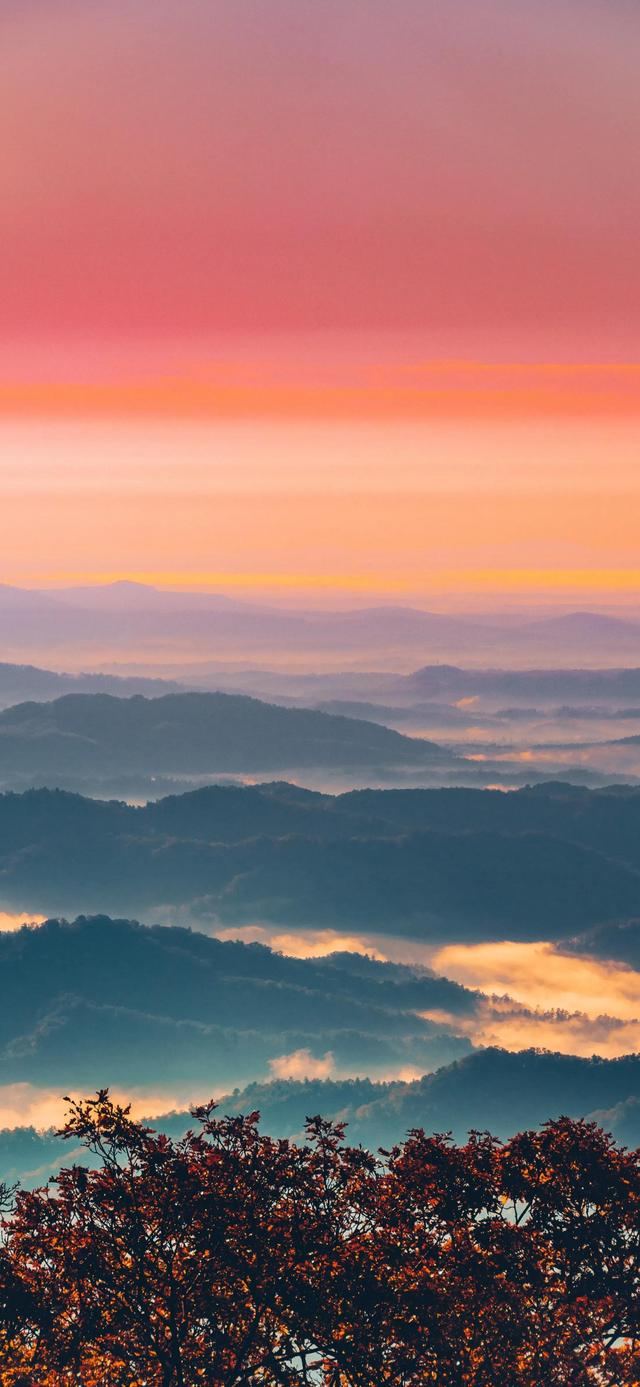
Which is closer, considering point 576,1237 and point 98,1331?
point 98,1331

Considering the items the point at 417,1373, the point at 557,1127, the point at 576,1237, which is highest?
the point at 557,1127

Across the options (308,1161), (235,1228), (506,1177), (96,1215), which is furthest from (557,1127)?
(96,1215)

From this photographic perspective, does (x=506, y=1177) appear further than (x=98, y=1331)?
Yes

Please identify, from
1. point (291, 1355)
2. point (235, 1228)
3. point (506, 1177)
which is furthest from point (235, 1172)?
point (506, 1177)

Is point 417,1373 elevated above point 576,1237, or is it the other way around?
point 576,1237

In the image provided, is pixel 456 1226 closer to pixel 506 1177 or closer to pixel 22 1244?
pixel 506 1177

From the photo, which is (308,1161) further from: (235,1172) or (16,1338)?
(16,1338)
